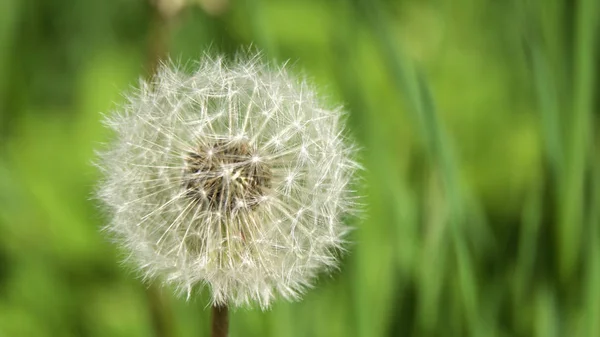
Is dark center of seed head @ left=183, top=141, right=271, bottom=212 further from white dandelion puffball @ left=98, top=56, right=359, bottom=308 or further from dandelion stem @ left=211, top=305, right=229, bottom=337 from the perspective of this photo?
dandelion stem @ left=211, top=305, right=229, bottom=337

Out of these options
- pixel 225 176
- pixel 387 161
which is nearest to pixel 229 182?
pixel 225 176

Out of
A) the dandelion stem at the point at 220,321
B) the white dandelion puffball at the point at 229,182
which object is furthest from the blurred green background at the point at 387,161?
the dandelion stem at the point at 220,321

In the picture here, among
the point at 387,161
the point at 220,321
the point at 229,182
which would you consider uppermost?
the point at 387,161

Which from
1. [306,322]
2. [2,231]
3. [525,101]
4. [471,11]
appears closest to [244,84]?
[306,322]

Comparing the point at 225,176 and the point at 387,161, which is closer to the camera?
the point at 225,176

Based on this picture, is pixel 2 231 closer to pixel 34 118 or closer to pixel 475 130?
pixel 34 118

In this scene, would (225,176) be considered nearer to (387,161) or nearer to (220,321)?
(220,321)
